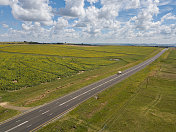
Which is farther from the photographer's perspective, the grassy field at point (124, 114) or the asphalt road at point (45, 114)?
the asphalt road at point (45, 114)

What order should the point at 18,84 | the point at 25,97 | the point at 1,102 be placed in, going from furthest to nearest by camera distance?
the point at 18,84 < the point at 25,97 < the point at 1,102

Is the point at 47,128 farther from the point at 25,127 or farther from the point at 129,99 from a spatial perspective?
the point at 129,99

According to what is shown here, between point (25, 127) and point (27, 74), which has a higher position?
point (27, 74)

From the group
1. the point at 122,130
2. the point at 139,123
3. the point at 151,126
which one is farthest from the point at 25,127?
the point at 151,126

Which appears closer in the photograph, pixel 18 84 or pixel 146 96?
pixel 146 96

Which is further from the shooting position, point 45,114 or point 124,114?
point 45,114

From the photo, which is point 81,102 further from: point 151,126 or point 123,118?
point 151,126

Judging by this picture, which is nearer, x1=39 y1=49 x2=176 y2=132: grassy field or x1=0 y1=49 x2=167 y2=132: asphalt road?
x1=39 y1=49 x2=176 y2=132: grassy field

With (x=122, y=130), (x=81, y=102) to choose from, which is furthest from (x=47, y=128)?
(x=122, y=130)

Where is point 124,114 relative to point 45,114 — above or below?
below

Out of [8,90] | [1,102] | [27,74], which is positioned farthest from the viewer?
[27,74]
